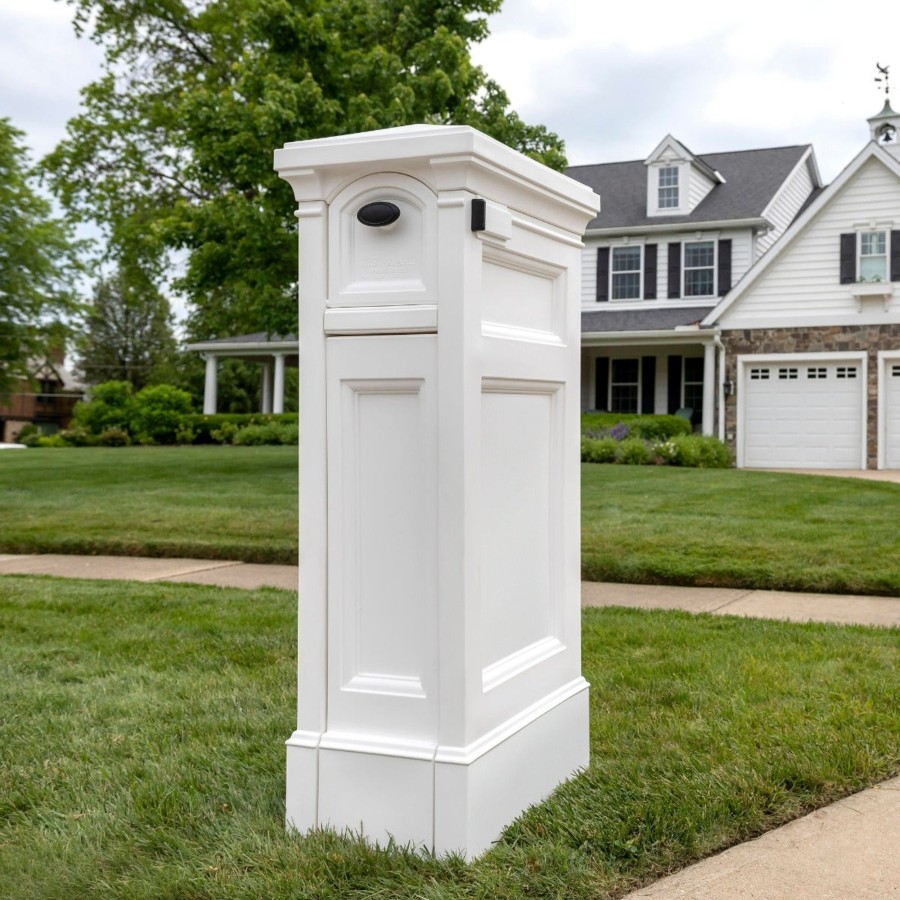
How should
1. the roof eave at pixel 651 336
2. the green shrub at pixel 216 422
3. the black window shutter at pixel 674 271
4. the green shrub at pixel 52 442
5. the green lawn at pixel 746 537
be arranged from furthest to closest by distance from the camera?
the green shrub at pixel 52 442, the green shrub at pixel 216 422, the black window shutter at pixel 674 271, the roof eave at pixel 651 336, the green lawn at pixel 746 537

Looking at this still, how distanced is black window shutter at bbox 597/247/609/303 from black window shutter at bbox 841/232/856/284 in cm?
575

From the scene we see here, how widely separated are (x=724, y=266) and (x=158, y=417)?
14.2 m

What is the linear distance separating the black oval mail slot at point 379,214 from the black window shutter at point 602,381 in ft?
69.8

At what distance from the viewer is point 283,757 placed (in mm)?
3227

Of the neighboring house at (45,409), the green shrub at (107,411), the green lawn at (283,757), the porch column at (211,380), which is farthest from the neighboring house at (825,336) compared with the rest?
the neighboring house at (45,409)

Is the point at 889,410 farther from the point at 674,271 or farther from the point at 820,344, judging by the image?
the point at 674,271

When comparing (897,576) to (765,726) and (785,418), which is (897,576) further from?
(785,418)

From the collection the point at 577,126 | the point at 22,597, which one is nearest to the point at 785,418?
the point at 577,126

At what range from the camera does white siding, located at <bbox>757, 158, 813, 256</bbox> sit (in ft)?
74.4

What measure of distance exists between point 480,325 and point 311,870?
1383 mm

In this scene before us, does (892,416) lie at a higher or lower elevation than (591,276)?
lower

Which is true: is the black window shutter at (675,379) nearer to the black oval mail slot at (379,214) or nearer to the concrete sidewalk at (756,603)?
the concrete sidewalk at (756,603)

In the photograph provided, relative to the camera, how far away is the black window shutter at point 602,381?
2353 cm

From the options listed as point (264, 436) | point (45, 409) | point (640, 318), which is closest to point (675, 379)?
point (640, 318)
